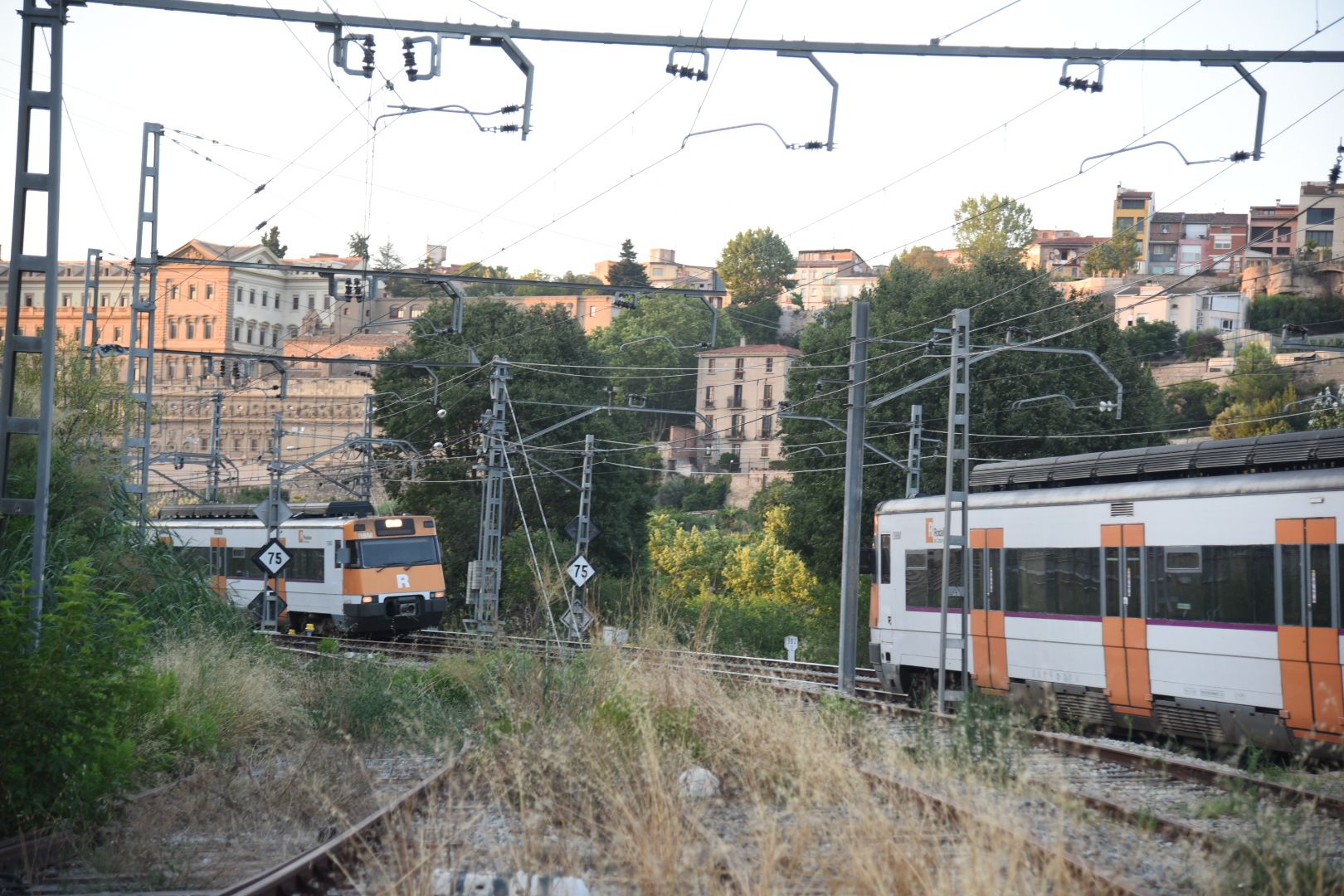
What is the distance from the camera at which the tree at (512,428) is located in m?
59.2

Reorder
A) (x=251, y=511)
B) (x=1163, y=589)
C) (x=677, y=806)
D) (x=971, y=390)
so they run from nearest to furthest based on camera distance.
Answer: (x=677, y=806), (x=1163, y=589), (x=251, y=511), (x=971, y=390)

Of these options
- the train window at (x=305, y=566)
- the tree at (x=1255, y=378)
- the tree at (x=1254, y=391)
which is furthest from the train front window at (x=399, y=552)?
the tree at (x=1255, y=378)

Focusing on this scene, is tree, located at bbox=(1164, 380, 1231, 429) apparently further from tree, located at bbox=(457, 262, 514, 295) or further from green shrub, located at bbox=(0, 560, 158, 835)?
green shrub, located at bbox=(0, 560, 158, 835)

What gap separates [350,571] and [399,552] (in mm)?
1281

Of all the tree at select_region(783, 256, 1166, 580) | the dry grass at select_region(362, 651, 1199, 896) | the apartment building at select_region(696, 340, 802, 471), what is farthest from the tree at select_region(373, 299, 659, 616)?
the apartment building at select_region(696, 340, 802, 471)

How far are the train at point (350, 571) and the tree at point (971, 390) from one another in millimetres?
16811

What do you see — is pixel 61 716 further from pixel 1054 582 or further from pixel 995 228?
pixel 995 228

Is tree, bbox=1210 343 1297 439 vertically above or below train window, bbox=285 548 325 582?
above

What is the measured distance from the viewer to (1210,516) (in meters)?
14.9

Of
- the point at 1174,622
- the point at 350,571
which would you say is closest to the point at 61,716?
the point at 1174,622

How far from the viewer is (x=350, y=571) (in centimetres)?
3384

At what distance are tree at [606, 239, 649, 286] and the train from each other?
10427 centimetres

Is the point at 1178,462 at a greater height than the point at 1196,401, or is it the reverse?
the point at 1196,401

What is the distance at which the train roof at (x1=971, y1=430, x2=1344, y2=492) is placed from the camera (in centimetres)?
1395
